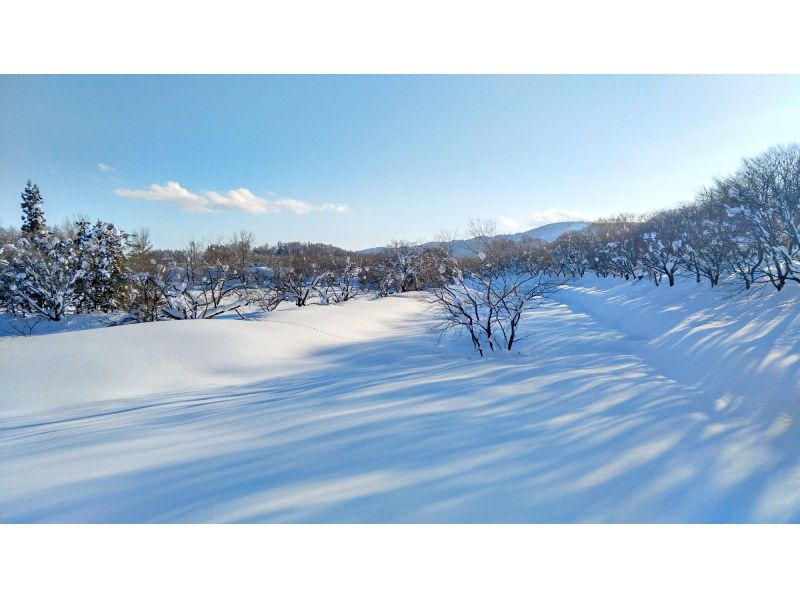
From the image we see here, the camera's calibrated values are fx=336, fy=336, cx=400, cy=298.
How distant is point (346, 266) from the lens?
3491cm

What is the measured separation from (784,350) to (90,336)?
74.5 ft

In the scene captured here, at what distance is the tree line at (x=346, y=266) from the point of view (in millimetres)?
15156

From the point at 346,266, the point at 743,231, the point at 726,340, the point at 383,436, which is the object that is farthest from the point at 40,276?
the point at 743,231

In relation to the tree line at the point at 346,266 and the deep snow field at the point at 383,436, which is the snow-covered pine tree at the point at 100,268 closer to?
the tree line at the point at 346,266

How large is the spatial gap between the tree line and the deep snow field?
5.02 m

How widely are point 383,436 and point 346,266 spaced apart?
31.0 meters

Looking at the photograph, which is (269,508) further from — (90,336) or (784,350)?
(784,350)

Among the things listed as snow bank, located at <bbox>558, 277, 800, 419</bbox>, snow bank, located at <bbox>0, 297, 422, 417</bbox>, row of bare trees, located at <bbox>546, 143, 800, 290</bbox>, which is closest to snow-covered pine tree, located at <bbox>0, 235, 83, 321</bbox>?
A: snow bank, located at <bbox>0, 297, 422, 417</bbox>

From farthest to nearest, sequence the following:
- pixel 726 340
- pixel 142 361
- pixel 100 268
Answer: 1. pixel 100 268
2. pixel 726 340
3. pixel 142 361

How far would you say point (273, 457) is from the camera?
4246 millimetres

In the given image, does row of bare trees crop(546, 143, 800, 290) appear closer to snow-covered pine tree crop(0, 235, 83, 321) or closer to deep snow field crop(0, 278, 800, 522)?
deep snow field crop(0, 278, 800, 522)

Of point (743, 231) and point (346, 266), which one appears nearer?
point (743, 231)

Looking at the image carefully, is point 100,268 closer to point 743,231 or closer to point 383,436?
point 383,436

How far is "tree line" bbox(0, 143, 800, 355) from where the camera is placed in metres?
15.2
